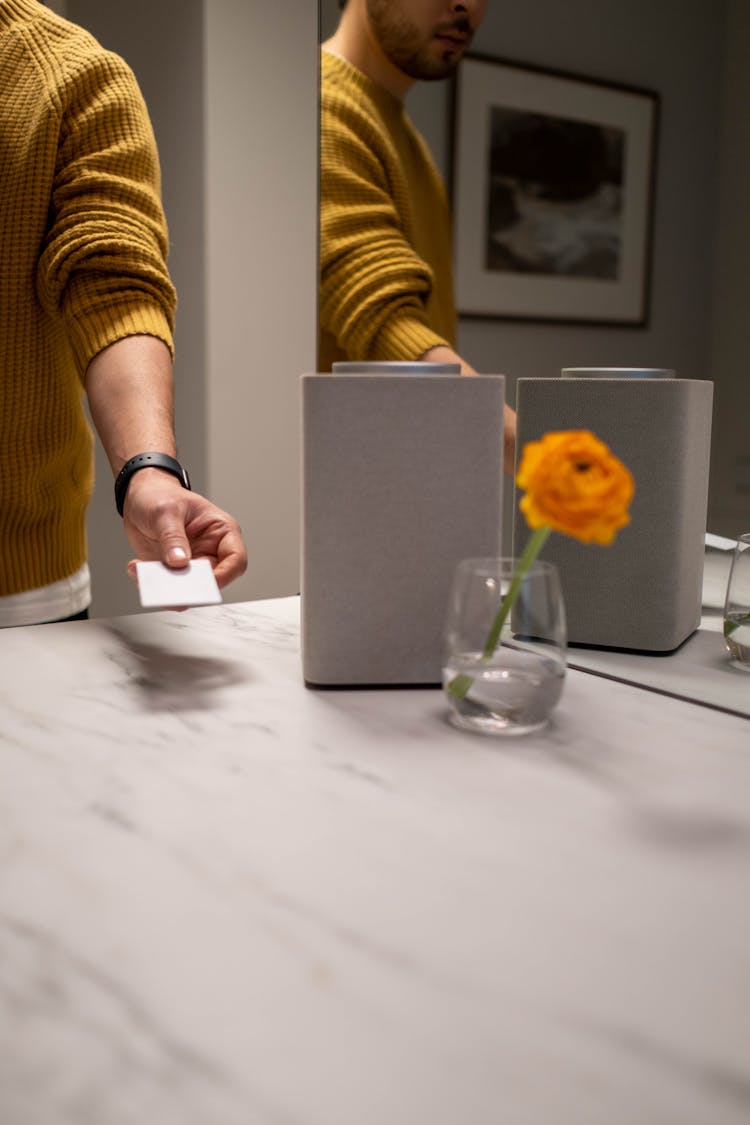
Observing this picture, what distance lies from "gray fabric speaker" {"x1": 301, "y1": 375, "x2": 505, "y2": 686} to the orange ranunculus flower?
0.58 feet

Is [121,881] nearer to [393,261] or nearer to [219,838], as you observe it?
[219,838]

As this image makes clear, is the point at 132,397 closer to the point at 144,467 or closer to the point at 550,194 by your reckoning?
the point at 144,467

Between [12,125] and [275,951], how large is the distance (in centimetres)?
99

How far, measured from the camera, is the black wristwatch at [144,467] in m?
0.92

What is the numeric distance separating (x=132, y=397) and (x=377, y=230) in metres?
0.43

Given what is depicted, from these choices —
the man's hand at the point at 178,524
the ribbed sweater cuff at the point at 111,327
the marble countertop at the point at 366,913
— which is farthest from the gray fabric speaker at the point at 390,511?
the ribbed sweater cuff at the point at 111,327

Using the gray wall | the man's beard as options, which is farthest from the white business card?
the man's beard

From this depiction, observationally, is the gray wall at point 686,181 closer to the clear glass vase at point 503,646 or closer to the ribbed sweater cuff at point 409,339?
the ribbed sweater cuff at point 409,339

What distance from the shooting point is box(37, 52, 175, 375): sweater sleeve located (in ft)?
3.43

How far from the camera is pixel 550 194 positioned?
112 cm

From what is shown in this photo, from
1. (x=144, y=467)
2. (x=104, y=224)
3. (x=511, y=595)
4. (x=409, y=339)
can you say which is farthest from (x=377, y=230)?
(x=511, y=595)

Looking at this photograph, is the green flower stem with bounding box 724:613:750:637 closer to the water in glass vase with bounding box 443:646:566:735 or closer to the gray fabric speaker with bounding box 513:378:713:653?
the gray fabric speaker with bounding box 513:378:713:653

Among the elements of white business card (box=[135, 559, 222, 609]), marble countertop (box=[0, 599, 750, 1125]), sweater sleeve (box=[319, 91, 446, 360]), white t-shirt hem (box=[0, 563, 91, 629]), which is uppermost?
sweater sleeve (box=[319, 91, 446, 360])

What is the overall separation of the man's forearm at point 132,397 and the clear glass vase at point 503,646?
1.46 feet
